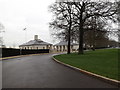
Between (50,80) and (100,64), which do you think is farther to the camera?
(100,64)

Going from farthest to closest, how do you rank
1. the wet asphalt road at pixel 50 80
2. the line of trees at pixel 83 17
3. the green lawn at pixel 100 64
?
the line of trees at pixel 83 17, the green lawn at pixel 100 64, the wet asphalt road at pixel 50 80

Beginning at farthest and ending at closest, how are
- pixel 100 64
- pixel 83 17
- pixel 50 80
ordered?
pixel 83 17 → pixel 100 64 → pixel 50 80

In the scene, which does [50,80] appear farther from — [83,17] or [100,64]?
[83,17]

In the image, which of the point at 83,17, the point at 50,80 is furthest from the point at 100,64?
the point at 83,17

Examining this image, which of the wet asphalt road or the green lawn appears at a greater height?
the green lawn

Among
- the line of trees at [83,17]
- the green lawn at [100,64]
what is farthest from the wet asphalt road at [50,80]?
the line of trees at [83,17]

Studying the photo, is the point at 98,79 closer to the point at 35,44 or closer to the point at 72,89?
the point at 72,89

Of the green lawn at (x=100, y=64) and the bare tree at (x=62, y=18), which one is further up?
the bare tree at (x=62, y=18)

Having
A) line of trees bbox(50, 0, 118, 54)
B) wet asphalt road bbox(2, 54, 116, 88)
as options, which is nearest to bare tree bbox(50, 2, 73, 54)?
line of trees bbox(50, 0, 118, 54)

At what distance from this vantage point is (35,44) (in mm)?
51531

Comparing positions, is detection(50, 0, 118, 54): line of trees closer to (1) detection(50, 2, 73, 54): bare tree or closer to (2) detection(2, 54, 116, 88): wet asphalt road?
(1) detection(50, 2, 73, 54): bare tree

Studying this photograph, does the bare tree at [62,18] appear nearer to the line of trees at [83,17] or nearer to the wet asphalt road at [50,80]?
the line of trees at [83,17]

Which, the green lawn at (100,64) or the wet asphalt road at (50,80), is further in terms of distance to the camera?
the green lawn at (100,64)

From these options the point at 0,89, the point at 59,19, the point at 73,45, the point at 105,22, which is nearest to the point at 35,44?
the point at 73,45
